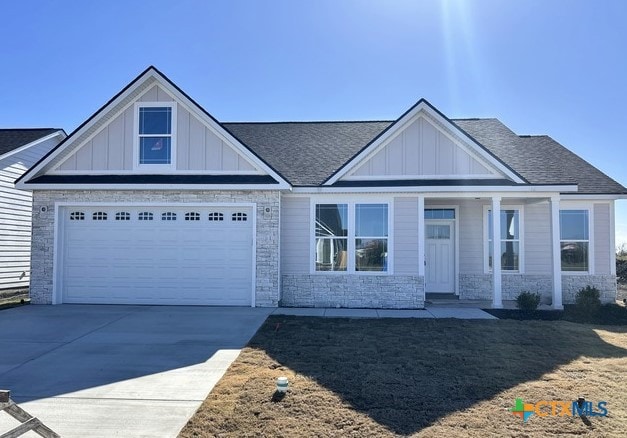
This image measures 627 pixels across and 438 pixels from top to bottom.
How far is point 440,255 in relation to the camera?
45.4 feet

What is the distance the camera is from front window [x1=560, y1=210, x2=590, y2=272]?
13336 mm

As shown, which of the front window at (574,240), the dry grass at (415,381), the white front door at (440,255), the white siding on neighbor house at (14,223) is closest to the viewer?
the dry grass at (415,381)

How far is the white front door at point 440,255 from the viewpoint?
13805 mm

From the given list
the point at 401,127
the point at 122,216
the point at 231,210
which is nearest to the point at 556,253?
the point at 401,127

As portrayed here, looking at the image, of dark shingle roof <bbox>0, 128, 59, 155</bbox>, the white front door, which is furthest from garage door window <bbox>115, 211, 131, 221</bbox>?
the white front door

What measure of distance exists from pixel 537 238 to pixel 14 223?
18.9 meters

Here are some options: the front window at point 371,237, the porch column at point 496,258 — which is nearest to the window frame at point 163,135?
the front window at point 371,237

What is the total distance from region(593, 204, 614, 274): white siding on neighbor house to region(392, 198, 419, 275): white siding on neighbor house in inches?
Result: 235

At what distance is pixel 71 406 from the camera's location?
510 centimetres

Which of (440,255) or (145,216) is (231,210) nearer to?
(145,216)

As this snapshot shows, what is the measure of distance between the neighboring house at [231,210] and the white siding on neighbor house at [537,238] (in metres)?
1.07

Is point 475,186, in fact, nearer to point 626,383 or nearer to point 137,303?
point 626,383

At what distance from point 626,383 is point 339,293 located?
23.5 feet

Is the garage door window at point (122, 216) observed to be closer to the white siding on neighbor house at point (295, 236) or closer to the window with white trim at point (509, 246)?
the white siding on neighbor house at point (295, 236)
